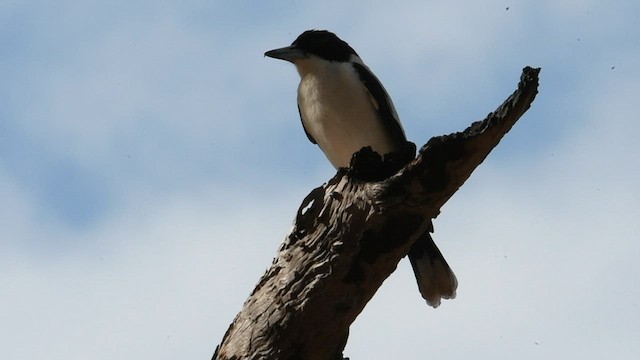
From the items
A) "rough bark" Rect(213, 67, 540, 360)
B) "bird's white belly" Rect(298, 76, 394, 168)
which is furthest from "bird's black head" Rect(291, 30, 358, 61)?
"rough bark" Rect(213, 67, 540, 360)

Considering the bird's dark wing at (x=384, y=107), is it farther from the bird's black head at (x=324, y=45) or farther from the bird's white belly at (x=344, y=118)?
the bird's black head at (x=324, y=45)

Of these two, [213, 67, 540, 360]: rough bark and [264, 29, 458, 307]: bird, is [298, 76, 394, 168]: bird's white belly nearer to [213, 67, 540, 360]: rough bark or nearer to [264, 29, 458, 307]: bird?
[264, 29, 458, 307]: bird

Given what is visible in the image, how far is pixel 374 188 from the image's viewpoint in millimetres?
4004

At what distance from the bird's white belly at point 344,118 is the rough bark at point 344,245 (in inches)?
76.6

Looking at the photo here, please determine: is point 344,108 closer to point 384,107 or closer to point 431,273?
point 384,107

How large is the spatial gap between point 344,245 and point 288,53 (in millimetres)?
2891

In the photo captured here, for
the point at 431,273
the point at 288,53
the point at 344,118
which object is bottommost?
the point at 431,273

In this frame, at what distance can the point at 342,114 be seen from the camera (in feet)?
20.5

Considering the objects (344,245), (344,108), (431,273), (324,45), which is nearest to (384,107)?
(344,108)

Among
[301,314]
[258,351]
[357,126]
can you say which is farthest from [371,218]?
[357,126]

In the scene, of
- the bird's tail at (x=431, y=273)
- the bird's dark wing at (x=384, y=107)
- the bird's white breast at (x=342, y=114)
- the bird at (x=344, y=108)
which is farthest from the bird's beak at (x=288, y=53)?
the bird's tail at (x=431, y=273)

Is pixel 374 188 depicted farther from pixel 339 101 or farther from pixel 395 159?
pixel 339 101

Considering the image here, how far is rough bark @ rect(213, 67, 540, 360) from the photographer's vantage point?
3.81 meters

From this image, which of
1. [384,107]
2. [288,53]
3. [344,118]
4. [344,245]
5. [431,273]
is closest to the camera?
[344,245]
